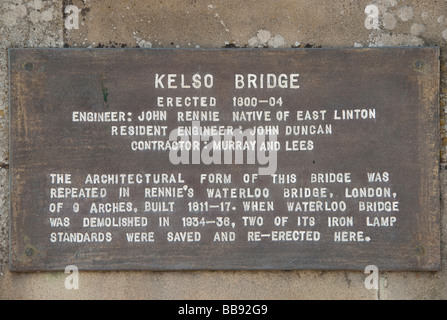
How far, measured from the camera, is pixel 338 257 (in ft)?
8.65

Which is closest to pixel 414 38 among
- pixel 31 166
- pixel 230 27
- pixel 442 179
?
pixel 442 179

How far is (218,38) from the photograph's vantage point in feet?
9.03

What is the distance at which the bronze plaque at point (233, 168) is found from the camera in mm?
2635

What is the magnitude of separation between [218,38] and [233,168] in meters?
0.76

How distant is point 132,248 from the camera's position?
8.67ft

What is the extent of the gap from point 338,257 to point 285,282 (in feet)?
1.09

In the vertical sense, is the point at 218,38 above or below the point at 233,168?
above

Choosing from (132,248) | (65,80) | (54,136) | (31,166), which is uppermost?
(65,80)

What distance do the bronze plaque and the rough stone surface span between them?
0.35ft

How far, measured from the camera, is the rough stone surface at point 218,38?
271 centimetres

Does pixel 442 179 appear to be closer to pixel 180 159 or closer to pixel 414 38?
pixel 414 38

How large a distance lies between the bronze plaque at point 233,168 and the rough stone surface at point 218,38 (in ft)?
0.35

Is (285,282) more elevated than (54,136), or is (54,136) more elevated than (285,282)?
(54,136)

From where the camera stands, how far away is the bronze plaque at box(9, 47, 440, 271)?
2.63 metres
